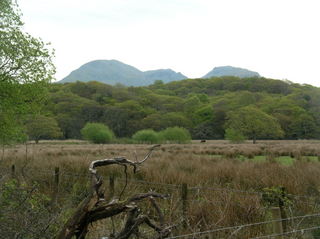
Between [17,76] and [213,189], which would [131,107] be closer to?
[17,76]

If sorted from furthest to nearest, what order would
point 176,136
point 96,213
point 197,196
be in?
point 176,136 < point 197,196 < point 96,213

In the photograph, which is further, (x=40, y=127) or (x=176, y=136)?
(x=40, y=127)

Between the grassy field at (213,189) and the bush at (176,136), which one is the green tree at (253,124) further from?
the grassy field at (213,189)

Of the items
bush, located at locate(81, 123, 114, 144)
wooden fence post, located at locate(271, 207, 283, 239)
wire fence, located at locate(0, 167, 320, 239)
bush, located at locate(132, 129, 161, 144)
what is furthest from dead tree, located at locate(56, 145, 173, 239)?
bush, located at locate(81, 123, 114, 144)

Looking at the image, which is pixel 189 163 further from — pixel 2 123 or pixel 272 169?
pixel 2 123

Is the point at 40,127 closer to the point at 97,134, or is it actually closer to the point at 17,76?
the point at 97,134

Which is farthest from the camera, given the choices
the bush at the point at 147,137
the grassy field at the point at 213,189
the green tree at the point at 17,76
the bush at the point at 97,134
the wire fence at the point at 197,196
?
the bush at the point at 97,134

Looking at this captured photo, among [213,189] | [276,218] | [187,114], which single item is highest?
[276,218]

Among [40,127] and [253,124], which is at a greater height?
[40,127]

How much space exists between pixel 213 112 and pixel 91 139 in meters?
42.7

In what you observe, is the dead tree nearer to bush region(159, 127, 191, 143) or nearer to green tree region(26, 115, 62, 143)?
bush region(159, 127, 191, 143)

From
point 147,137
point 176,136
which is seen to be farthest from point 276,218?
point 147,137

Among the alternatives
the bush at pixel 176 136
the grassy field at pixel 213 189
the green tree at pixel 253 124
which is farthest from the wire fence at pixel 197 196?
the green tree at pixel 253 124

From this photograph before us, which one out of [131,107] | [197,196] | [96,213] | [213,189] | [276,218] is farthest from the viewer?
[131,107]
